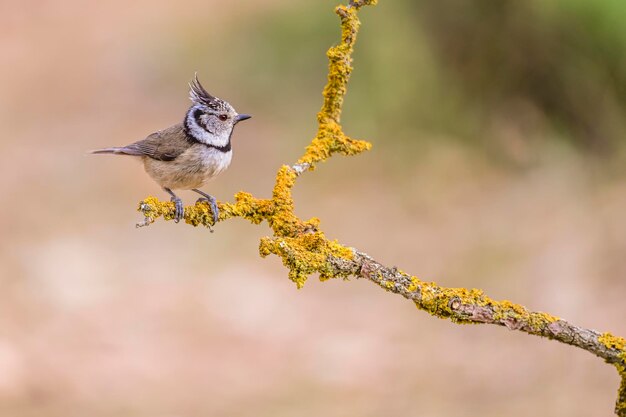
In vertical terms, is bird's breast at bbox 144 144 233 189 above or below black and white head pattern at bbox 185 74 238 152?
below

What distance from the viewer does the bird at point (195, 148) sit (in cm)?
367

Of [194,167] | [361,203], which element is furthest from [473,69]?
[194,167]

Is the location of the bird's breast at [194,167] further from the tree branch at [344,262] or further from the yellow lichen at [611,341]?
the yellow lichen at [611,341]

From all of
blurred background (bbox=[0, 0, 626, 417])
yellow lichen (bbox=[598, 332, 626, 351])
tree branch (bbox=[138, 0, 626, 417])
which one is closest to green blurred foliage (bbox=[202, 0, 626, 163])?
blurred background (bbox=[0, 0, 626, 417])

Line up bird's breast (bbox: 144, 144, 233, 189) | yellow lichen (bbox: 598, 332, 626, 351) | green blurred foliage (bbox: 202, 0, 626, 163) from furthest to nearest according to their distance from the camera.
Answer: green blurred foliage (bbox: 202, 0, 626, 163), bird's breast (bbox: 144, 144, 233, 189), yellow lichen (bbox: 598, 332, 626, 351)

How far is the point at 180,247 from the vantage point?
873cm

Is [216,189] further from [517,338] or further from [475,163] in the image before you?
[517,338]

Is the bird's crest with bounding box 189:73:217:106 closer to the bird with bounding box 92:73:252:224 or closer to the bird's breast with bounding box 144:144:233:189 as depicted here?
the bird with bounding box 92:73:252:224

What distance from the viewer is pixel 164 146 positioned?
380 centimetres

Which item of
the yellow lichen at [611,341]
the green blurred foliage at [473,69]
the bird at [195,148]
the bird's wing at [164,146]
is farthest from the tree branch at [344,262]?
the green blurred foliage at [473,69]

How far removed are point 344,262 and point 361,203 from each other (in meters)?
6.48

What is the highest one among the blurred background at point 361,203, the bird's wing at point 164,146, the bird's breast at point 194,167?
the blurred background at point 361,203

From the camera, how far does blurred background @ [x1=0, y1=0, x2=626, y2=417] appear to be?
6.80 meters

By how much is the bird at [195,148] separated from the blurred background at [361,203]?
3.34m
